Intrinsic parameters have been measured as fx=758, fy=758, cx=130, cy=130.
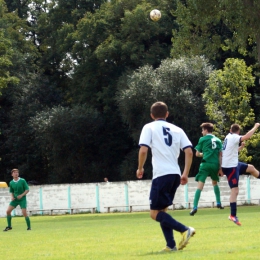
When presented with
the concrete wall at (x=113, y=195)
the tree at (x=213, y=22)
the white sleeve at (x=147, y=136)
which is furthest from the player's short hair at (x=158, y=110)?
the concrete wall at (x=113, y=195)

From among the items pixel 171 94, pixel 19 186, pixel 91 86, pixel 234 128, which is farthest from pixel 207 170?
pixel 91 86

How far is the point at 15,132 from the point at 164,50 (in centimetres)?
1512

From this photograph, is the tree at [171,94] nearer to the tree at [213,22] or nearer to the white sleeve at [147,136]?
the tree at [213,22]

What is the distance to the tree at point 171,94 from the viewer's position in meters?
52.2

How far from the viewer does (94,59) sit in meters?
62.7

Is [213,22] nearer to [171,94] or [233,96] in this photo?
[233,96]

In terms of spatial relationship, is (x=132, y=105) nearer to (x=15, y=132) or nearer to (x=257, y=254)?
(x=15, y=132)

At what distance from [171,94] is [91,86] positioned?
12.3 metres

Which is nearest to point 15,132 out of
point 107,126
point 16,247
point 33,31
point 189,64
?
point 107,126

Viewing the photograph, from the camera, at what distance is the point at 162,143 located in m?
9.98

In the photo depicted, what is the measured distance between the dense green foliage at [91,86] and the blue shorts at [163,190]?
136 ft

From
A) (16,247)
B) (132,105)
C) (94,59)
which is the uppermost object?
(94,59)

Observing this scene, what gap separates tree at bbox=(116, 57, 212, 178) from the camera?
52.2 meters

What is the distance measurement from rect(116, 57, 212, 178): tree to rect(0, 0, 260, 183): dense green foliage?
71 millimetres
